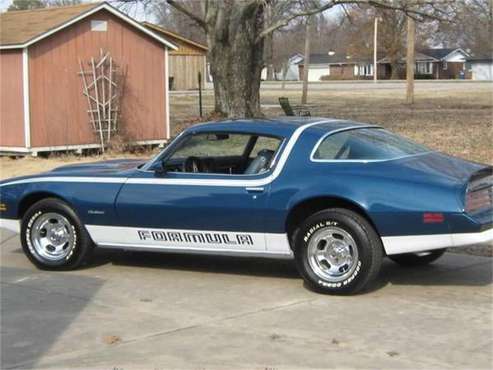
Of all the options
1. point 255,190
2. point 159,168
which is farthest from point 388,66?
point 255,190

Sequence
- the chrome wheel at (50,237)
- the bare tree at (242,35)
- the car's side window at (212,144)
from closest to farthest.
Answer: the car's side window at (212,144) < the chrome wheel at (50,237) < the bare tree at (242,35)

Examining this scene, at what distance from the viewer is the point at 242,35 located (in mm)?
20250

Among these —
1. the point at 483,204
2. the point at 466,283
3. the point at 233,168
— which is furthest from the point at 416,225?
the point at 233,168

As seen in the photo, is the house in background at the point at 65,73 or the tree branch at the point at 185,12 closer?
the house in background at the point at 65,73

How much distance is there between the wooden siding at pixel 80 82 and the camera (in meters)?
17.9

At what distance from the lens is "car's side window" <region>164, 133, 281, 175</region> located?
23.7 ft

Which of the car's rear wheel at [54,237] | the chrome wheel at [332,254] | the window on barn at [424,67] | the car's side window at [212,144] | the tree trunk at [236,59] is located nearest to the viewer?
the chrome wheel at [332,254]

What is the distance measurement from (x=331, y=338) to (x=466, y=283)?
2.09m

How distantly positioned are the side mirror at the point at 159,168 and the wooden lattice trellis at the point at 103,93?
11.6 m

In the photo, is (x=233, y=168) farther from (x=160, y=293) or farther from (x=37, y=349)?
(x=37, y=349)

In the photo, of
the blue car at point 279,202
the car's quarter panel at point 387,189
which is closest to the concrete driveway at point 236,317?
the blue car at point 279,202

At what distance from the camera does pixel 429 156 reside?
7148mm

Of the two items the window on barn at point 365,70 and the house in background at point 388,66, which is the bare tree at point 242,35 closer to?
the house in background at point 388,66

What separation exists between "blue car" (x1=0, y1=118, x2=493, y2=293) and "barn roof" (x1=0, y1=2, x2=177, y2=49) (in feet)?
34.1
